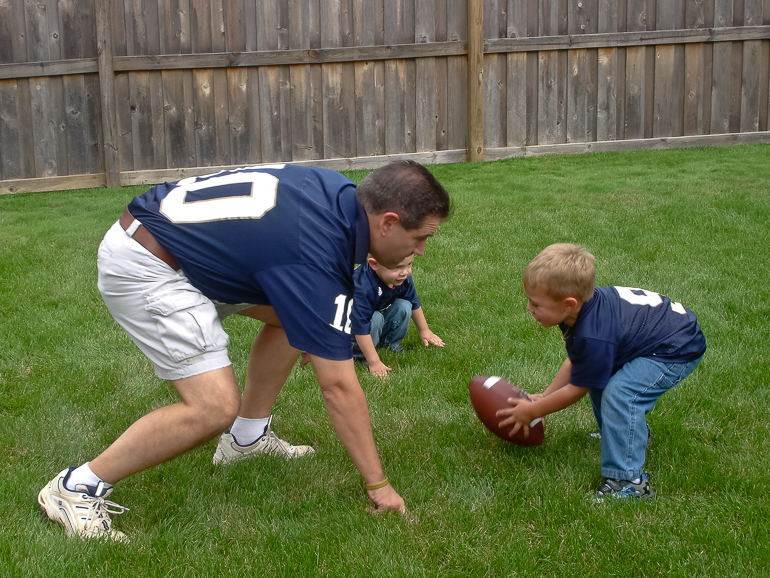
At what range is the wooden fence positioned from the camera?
9.30m

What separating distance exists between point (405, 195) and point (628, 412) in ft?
4.32

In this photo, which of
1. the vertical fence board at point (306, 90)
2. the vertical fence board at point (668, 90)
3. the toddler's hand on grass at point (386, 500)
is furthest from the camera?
the vertical fence board at point (668, 90)

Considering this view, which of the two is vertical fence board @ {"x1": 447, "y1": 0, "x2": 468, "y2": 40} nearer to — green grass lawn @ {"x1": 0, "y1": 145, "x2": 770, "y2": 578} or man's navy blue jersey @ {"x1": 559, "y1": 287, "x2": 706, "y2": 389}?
green grass lawn @ {"x1": 0, "y1": 145, "x2": 770, "y2": 578}

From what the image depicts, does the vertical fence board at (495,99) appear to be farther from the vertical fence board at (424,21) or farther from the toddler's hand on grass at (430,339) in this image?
the toddler's hand on grass at (430,339)

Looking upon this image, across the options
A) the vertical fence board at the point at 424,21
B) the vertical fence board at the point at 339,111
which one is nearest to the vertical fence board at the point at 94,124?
the vertical fence board at the point at 339,111

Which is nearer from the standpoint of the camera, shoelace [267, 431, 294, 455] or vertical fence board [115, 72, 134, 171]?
shoelace [267, 431, 294, 455]

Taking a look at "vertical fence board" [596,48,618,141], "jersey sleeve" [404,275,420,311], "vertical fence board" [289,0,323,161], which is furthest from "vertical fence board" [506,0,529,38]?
"jersey sleeve" [404,275,420,311]

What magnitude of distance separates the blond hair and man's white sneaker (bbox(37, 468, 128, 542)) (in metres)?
1.81

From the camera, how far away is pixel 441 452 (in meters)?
3.42

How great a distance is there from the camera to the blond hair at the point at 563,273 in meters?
2.89

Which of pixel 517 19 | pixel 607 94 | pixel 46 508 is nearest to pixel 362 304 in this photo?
pixel 46 508

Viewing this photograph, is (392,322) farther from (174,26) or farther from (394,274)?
(174,26)

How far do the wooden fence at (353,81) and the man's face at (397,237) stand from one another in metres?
7.33

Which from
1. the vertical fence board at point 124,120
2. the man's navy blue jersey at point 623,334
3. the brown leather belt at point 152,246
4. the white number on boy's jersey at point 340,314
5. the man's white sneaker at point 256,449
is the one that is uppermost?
the vertical fence board at point 124,120
